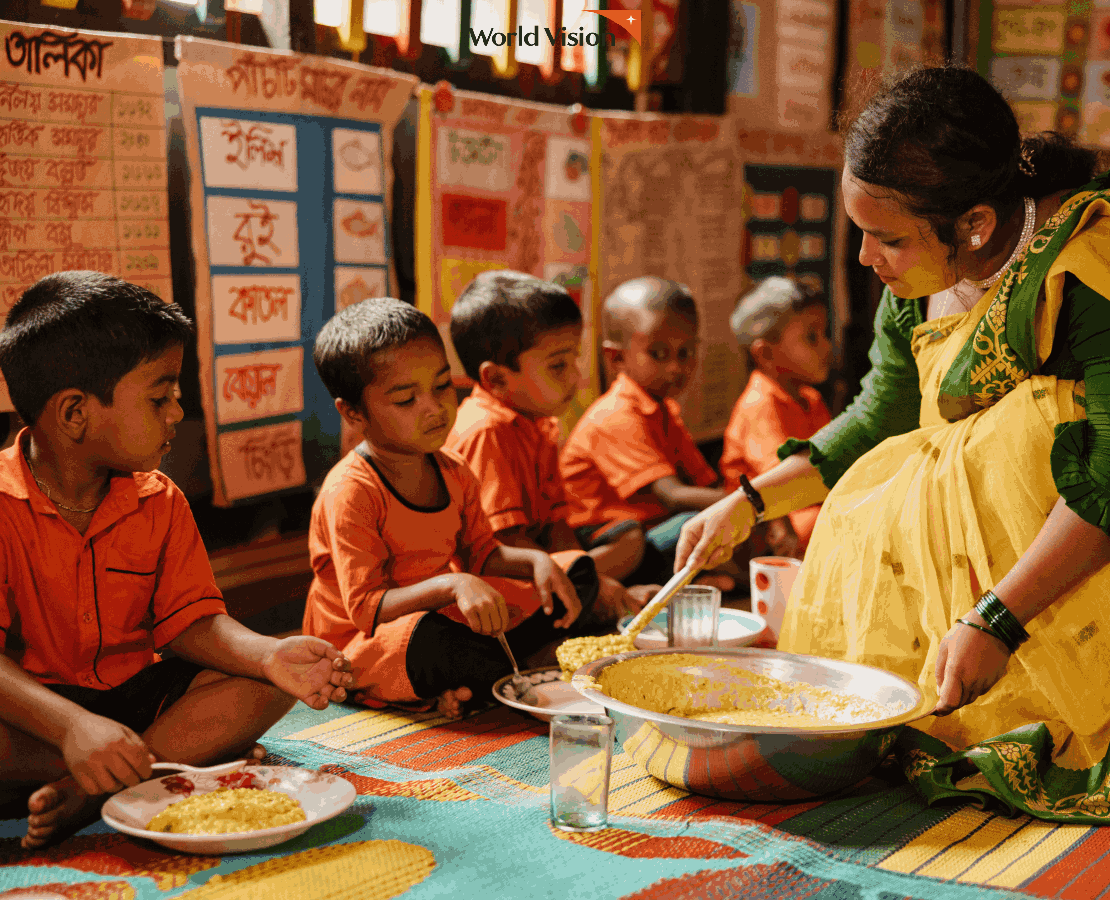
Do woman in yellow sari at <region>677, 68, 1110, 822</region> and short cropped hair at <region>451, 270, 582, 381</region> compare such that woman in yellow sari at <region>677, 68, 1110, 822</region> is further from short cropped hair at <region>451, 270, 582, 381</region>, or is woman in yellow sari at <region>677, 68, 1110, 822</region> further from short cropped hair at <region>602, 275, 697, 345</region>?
short cropped hair at <region>602, 275, 697, 345</region>

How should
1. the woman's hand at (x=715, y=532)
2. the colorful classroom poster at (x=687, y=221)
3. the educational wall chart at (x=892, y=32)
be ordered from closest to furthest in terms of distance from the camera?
the woman's hand at (x=715, y=532)
the colorful classroom poster at (x=687, y=221)
the educational wall chart at (x=892, y=32)

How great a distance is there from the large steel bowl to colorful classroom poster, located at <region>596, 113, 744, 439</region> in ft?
6.53

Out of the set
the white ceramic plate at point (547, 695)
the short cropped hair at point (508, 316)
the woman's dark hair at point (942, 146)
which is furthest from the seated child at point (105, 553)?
the woman's dark hair at point (942, 146)

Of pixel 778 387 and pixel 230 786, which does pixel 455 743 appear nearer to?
pixel 230 786

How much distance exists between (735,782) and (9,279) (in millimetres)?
1468

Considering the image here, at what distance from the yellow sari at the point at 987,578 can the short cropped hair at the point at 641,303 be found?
118 cm

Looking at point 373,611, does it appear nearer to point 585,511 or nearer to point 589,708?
point 589,708

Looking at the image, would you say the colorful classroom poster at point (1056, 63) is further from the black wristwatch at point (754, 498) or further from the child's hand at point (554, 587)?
the child's hand at point (554, 587)

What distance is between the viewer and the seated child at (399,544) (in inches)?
69.8

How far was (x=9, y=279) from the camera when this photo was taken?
73.4 inches

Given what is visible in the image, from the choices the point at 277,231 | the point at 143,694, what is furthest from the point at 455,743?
the point at 277,231

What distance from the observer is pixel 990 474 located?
4.81 ft

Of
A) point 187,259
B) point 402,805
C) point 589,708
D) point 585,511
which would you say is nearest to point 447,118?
point 187,259

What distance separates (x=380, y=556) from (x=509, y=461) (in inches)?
18.5
